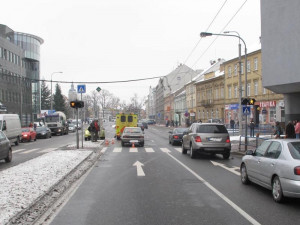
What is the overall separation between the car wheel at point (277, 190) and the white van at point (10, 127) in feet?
70.0

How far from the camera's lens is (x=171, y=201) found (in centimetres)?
755

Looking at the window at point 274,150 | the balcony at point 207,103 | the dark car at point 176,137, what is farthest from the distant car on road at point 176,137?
the balcony at point 207,103

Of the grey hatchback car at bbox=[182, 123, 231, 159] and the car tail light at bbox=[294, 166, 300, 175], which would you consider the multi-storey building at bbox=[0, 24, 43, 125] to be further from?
the car tail light at bbox=[294, 166, 300, 175]

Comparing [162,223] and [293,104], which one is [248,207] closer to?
[162,223]

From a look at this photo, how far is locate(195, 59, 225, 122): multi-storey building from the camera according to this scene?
5744 centimetres

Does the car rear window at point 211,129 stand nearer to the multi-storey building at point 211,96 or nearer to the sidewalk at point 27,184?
the sidewalk at point 27,184

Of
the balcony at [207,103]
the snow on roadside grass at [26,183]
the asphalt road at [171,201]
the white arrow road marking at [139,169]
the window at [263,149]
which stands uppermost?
the balcony at [207,103]

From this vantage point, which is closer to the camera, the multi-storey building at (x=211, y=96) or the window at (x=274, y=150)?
Result: the window at (x=274, y=150)

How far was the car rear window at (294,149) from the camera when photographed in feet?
23.8

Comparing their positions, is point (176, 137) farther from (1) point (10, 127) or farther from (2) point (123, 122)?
(1) point (10, 127)

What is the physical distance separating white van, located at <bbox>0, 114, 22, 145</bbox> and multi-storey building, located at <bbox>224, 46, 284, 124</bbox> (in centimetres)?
2260

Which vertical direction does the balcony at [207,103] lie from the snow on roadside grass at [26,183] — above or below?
above

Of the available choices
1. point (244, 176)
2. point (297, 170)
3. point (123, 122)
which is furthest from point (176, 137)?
point (297, 170)

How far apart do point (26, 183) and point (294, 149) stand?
6542 millimetres
